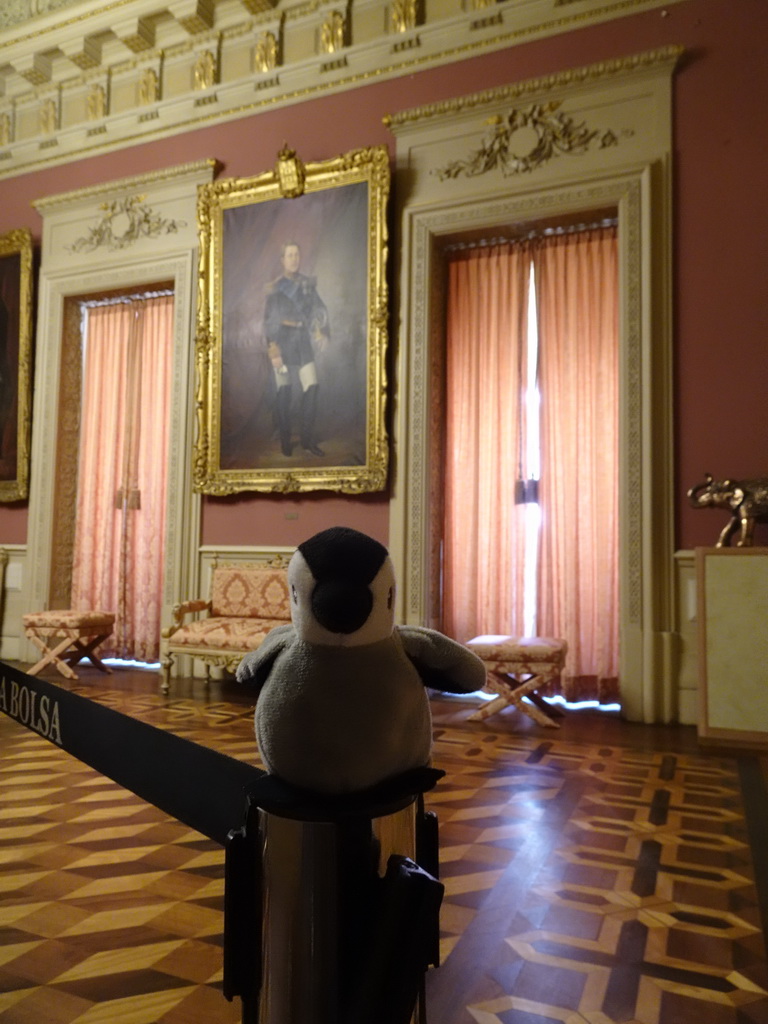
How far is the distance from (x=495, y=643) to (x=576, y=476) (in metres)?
1.47

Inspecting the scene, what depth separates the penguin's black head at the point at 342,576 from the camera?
3.14ft

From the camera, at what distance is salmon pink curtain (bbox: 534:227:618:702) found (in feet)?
16.7

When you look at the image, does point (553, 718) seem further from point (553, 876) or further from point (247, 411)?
point (247, 411)

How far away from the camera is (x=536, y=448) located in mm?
5379

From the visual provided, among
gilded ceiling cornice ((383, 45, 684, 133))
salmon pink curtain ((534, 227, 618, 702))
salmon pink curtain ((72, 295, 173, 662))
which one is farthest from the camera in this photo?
salmon pink curtain ((72, 295, 173, 662))

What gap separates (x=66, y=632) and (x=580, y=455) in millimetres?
3953

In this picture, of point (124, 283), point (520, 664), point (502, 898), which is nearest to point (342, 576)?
point (502, 898)

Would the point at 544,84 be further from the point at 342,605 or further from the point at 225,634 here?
the point at 342,605

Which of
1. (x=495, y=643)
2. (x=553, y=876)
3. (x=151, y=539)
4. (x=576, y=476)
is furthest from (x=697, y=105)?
(x=151, y=539)

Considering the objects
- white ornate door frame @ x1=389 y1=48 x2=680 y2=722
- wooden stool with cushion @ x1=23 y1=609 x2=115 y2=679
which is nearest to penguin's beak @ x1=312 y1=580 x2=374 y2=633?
white ornate door frame @ x1=389 y1=48 x2=680 y2=722

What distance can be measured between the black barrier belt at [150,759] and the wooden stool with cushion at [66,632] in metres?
4.16

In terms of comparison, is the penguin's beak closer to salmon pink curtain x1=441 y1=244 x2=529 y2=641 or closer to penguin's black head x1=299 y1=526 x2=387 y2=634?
penguin's black head x1=299 y1=526 x2=387 y2=634

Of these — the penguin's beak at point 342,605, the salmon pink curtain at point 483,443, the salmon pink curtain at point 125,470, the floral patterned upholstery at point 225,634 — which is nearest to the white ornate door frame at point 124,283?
the salmon pink curtain at point 125,470

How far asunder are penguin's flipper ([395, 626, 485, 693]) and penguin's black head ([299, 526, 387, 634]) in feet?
0.33
